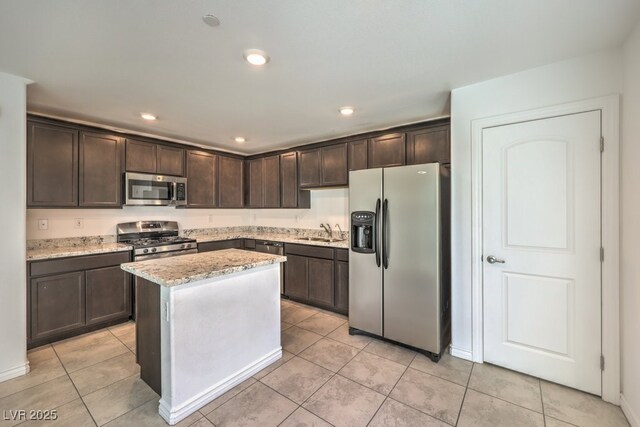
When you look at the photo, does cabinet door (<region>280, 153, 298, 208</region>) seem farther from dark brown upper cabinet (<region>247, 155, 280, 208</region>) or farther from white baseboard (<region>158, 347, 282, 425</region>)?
white baseboard (<region>158, 347, 282, 425</region>)

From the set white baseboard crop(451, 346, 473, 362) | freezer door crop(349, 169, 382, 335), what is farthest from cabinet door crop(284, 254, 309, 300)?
white baseboard crop(451, 346, 473, 362)

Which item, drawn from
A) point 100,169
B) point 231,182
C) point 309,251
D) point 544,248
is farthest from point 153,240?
point 544,248

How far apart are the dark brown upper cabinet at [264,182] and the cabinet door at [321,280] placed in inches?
52.7

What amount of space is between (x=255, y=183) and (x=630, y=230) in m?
4.46

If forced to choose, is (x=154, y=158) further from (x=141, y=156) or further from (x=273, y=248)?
(x=273, y=248)

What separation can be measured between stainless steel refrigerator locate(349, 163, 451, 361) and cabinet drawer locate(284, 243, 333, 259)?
66cm

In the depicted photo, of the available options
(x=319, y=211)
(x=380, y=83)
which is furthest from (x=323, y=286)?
(x=380, y=83)

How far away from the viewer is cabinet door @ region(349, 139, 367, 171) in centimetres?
369

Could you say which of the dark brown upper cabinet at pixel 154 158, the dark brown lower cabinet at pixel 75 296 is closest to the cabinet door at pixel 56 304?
the dark brown lower cabinet at pixel 75 296

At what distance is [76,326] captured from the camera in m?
2.96

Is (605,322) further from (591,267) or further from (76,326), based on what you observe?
(76,326)

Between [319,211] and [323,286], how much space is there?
128 centimetres

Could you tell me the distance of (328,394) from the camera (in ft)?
6.80

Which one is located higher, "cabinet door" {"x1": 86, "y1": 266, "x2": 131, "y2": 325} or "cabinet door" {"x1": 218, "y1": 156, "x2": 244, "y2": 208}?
"cabinet door" {"x1": 218, "y1": 156, "x2": 244, "y2": 208}
